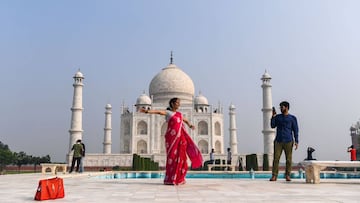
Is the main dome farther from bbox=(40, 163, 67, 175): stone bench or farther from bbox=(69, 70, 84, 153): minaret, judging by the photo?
bbox=(40, 163, 67, 175): stone bench

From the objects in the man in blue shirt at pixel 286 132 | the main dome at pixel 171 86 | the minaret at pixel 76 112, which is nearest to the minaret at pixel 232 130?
the main dome at pixel 171 86

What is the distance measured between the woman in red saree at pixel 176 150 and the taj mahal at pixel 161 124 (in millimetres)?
27711

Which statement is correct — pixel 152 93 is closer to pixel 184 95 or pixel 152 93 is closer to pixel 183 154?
pixel 184 95

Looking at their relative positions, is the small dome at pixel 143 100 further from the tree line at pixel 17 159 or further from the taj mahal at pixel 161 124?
the tree line at pixel 17 159

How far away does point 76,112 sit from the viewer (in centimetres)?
3422

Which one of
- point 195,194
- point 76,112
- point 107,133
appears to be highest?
point 76,112

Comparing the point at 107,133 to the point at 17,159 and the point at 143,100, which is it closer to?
the point at 143,100

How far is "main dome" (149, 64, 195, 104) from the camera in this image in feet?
139

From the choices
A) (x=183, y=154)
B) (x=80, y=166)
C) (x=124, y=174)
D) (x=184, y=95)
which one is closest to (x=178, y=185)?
(x=183, y=154)

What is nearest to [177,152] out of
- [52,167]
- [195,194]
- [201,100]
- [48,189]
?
[195,194]

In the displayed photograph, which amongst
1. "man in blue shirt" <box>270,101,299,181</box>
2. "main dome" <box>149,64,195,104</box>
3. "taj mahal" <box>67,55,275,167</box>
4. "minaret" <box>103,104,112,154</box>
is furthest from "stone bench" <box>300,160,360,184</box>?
"main dome" <box>149,64,195,104</box>

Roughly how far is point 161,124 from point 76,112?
9.14 metres

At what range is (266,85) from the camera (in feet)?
116

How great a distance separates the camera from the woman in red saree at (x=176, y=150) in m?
6.79
